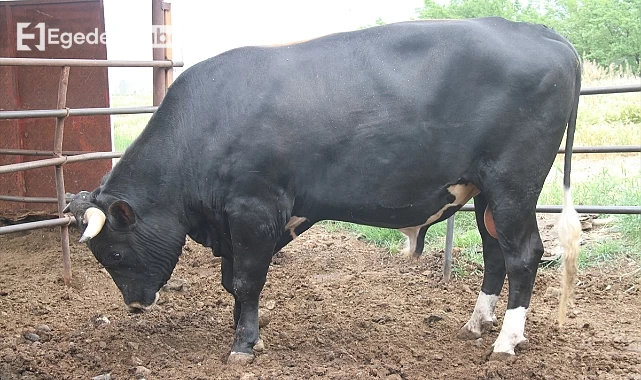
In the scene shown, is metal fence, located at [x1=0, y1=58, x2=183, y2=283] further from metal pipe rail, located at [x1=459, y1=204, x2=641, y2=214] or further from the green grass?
metal pipe rail, located at [x1=459, y1=204, x2=641, y2=214]

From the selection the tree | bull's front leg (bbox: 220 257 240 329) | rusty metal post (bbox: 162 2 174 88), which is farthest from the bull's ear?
the tree

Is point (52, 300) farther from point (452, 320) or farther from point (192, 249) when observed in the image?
point (452, 320)

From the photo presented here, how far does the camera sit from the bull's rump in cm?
379

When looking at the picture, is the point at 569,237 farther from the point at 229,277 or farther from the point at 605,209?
the point at 229,277

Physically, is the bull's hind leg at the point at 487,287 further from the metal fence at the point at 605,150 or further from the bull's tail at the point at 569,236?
the metal fence at the point at 605,150

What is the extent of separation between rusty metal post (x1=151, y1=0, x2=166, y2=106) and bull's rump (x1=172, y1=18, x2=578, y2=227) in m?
2.23

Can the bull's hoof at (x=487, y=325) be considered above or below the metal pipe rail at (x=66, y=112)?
below

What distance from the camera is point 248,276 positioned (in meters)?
3.95

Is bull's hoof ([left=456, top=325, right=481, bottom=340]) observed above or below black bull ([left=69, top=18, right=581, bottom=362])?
below

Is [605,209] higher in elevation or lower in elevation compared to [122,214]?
lower

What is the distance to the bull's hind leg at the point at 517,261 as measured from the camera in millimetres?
3891

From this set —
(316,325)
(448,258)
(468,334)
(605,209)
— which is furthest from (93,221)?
(605,209)

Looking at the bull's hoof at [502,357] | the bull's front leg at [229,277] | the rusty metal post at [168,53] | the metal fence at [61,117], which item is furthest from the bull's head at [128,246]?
the rusty metal post at [168,53]

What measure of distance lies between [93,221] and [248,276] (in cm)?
90
